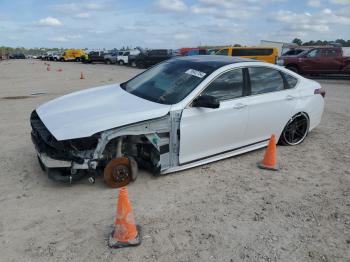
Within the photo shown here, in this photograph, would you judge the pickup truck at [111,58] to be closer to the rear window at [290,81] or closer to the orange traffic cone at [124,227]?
the rear window at [290,81]

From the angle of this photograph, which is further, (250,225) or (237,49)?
(237,49)

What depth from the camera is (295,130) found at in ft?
19.8

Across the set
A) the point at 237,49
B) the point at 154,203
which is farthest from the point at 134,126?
the point at 237,49

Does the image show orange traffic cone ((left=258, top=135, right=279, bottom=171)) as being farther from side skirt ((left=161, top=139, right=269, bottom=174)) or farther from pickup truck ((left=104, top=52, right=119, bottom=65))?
pickup truck ((left=104, top=52, right=119, bottom=65))

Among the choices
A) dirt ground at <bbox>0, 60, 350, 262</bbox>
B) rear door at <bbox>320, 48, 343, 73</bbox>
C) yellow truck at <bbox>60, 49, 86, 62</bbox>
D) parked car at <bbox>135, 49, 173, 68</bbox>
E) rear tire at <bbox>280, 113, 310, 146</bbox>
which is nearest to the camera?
dirt ground at <bbox>0, 60, 350, 262</bbox>

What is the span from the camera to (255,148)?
5.45 meters

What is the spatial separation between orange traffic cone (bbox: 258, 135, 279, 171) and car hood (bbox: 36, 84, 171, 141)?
1.78m

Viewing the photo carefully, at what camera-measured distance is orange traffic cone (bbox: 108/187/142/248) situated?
3.17 metres

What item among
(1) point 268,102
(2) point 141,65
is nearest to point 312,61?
(1) point 268,102

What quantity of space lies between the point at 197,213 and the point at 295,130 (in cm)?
310

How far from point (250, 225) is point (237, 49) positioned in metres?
19.9

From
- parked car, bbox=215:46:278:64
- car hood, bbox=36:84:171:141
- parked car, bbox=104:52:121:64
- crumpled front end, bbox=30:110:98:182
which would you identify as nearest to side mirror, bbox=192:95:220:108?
car hood, bbox=36:84:171:141

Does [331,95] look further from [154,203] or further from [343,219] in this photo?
[154,203]

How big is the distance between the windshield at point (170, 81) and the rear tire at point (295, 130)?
1.97 meters
